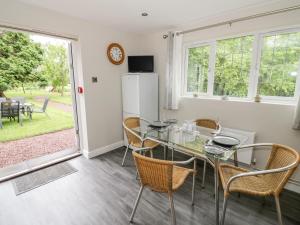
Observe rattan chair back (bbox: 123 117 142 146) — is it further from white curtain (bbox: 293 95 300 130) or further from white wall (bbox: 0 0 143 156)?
white curtain (bbox: 293 95 300 130)

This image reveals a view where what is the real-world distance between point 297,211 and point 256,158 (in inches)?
27.9

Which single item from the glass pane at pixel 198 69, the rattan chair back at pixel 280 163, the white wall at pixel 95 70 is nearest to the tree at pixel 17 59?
the white wall at pixel 95 70

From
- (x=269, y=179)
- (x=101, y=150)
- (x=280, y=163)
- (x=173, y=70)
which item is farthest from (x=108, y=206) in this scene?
(x=173, y=70)

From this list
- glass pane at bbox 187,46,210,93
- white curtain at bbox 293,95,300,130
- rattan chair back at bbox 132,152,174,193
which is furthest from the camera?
glass pane at bbox 187,46,210,93

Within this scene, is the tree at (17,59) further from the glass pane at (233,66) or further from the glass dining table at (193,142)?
the glass pane at (233,66)

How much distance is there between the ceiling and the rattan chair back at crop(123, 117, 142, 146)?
1.59 metres

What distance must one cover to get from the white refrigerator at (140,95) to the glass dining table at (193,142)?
31.1 inches

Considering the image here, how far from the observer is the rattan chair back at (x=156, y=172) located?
51.6 inches

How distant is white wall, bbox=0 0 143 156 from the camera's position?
7.69 feet

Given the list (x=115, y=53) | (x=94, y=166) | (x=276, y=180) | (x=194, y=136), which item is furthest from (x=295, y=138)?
(x=115, y=53)

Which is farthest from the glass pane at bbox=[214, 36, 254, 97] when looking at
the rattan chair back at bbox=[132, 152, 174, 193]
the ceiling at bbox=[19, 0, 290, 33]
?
the rattan chair back at bbox=[132, 152, 174, 193]

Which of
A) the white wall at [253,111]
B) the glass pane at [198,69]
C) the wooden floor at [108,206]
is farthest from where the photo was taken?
the glass pane at [198,69]

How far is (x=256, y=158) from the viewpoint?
2.38 meters

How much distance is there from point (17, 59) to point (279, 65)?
750cm
